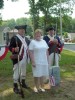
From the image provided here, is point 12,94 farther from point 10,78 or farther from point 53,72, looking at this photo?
point 10,78

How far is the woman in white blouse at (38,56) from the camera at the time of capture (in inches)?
320

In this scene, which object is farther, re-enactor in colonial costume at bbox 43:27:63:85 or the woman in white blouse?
re-enactor in colonial costume at bbox 43:27:63:85

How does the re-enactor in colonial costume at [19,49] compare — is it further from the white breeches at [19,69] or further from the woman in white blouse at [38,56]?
the woman in white blouse at [38,56]

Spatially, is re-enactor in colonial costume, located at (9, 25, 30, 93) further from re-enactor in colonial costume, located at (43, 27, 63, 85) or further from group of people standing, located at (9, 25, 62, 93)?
re-enactor in colonial costume, located at (43, 27, 63, 85)

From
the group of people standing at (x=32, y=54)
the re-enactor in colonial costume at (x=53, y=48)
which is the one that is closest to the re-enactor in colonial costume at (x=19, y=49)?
the group of people standing at (x=32, y=54)

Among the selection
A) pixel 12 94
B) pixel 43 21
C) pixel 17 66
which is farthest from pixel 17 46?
pixel 43 21

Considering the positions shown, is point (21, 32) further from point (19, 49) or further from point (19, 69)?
point (19, 69)

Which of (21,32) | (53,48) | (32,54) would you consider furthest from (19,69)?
(53,48)

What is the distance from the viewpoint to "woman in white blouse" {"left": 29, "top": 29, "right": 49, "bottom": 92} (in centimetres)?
813

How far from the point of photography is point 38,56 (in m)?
8.19

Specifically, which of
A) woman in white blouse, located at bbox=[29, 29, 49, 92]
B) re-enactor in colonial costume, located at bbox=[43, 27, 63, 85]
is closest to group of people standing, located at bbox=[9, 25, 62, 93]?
woman in white blouse, located at bbox=[29, 29, 49, 92]

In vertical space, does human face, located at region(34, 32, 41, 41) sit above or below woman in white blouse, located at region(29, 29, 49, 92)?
above

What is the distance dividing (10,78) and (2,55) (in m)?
1.23

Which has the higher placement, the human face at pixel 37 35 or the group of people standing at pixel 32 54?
the human face at pixel 37 35
